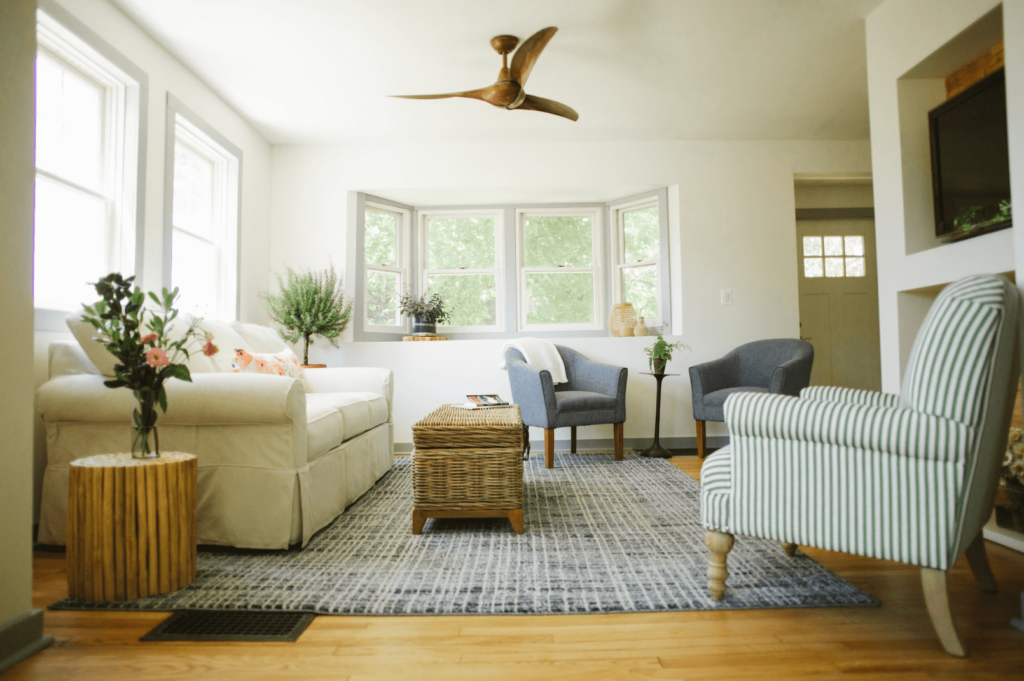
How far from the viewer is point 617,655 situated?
4.72ft

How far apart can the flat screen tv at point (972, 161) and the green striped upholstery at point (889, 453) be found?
1.11 m

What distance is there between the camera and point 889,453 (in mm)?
1481

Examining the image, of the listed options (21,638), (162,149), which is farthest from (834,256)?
(21,638)

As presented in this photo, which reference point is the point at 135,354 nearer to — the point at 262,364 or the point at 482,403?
the point at 262,364

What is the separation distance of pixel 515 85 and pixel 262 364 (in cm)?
203

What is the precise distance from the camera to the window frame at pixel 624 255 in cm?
491

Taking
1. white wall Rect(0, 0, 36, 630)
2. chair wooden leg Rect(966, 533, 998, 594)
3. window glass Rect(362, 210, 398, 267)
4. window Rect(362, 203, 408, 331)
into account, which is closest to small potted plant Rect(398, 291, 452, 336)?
window Rect(362, 203, 408, 331)

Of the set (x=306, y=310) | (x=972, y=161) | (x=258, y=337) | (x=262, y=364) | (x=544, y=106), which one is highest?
(x=544, y=106)

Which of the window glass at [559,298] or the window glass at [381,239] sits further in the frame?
the window glass at [559,298]

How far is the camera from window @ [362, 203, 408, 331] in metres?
5.00

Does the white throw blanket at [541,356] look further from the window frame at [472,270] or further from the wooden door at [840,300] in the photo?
the wooden door at [840,300]

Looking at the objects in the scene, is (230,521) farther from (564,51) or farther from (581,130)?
(581,130)

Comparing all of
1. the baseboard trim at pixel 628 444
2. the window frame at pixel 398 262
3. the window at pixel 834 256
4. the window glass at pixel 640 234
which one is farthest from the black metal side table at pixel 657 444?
the window at pixel 834 256

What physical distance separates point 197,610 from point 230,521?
21.3 inches
